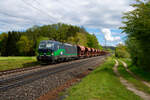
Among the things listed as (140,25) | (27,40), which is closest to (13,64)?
(140,25)

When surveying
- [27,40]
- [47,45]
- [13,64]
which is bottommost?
[13,64]

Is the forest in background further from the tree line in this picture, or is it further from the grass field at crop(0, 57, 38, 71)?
the tree line

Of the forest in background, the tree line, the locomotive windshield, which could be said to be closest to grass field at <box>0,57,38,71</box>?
the locomotive windshield

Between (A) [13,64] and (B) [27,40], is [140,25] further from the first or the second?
(B) [27,40]

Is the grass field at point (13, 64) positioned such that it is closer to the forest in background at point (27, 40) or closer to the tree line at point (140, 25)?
the tree line at point (140, 25)

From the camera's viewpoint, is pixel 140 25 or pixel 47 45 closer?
pixel 140 25

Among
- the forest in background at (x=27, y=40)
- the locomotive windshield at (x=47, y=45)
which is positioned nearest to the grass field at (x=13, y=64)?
the locomotive windshield at (x=47, y=45)

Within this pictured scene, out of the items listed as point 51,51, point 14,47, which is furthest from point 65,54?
point 14,47

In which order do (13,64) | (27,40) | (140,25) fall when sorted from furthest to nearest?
(27,40) < (13,64) < (140,25)

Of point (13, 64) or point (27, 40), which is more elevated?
point (27, 40)

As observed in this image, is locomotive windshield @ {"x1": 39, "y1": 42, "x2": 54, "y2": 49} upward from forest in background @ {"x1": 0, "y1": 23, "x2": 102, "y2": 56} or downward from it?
downward

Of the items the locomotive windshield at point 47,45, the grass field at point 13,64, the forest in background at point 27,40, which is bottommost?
the grass field at point 13,64

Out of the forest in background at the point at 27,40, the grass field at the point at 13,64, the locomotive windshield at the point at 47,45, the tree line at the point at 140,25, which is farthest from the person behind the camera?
the forest in background at the point at 27,40

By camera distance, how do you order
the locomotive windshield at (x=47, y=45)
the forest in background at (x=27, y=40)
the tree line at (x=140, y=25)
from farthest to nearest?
the forest in background at (x=27, y=40) < the locomotive windshield at (x=47, y=45) < the tree line at (x=140, y=25)
